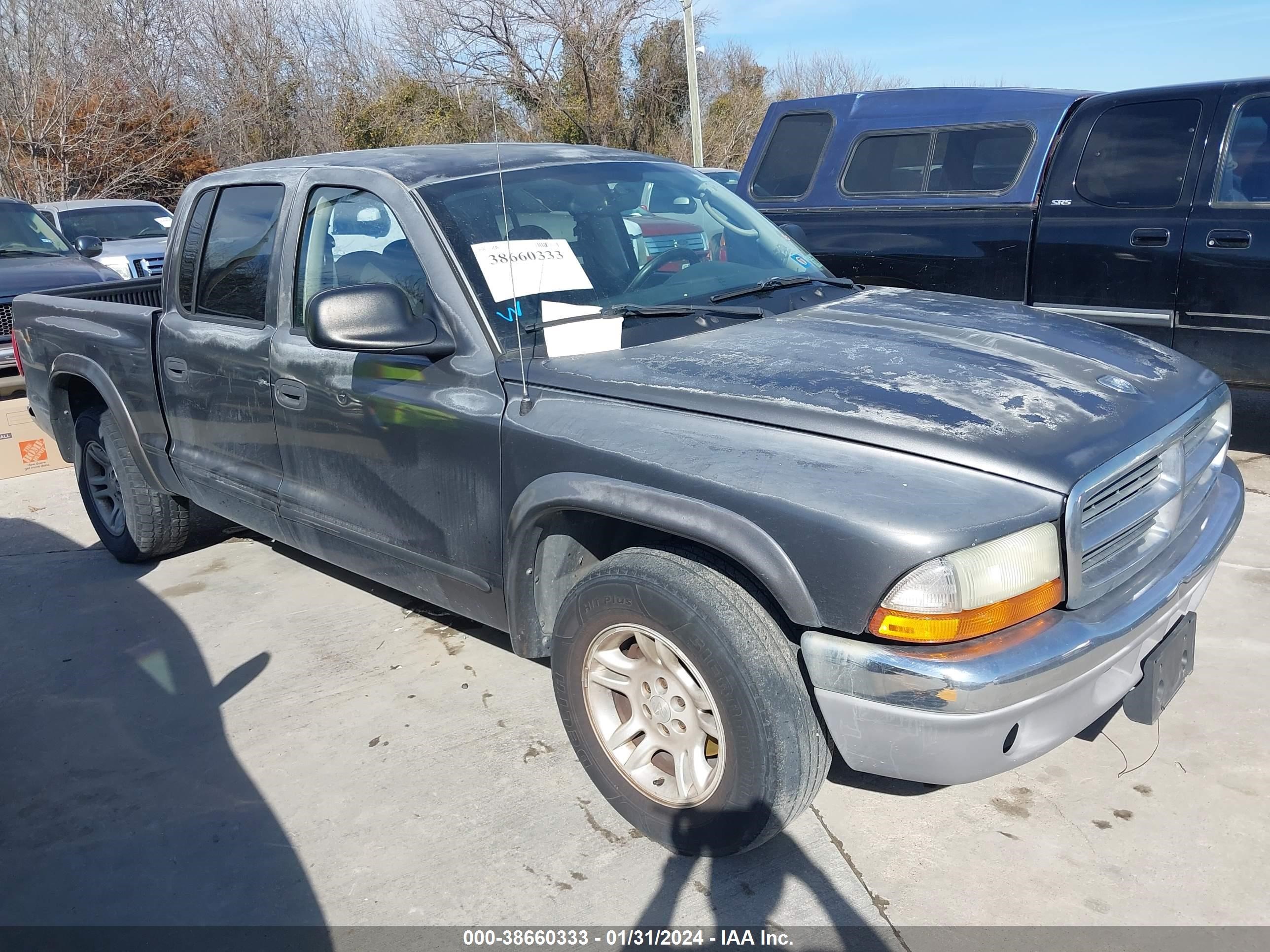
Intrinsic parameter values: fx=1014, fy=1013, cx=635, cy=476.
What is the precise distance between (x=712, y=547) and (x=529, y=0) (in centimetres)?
917

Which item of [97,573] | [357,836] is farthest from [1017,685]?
[97,573]

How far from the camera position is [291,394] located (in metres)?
3.48

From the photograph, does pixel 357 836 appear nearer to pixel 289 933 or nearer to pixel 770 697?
pixel 289 933

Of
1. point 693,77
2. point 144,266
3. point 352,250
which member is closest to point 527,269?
point 352,250

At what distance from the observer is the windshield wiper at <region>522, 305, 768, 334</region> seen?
297cm

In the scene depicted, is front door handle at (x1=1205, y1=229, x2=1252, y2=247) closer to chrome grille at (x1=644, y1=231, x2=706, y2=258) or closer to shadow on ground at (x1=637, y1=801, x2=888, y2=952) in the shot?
chrome grille at (x1=644, y1=231, x2=706, y2=258)

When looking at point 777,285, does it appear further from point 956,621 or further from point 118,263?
point 118,263

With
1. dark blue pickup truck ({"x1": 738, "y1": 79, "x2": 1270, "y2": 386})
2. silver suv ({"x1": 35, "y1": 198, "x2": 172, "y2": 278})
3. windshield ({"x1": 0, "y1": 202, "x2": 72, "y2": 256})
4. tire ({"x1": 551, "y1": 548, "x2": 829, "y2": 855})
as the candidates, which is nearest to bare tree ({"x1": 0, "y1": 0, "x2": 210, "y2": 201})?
silver suv ({"x1": 35, "y1": 198, "x2": 172, "y2": 278})

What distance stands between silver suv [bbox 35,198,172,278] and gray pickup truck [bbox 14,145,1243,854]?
801 centimetres

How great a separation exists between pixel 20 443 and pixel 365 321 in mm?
5196

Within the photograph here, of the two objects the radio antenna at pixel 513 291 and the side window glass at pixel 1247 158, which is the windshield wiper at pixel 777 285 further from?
the side window glass at pixel 1247 158

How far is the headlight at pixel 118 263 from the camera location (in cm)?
1087

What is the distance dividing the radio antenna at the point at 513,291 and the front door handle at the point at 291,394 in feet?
2.91

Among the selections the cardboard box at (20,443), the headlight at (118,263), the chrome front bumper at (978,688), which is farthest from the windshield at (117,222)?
the chrome front bumper at (978,688)
